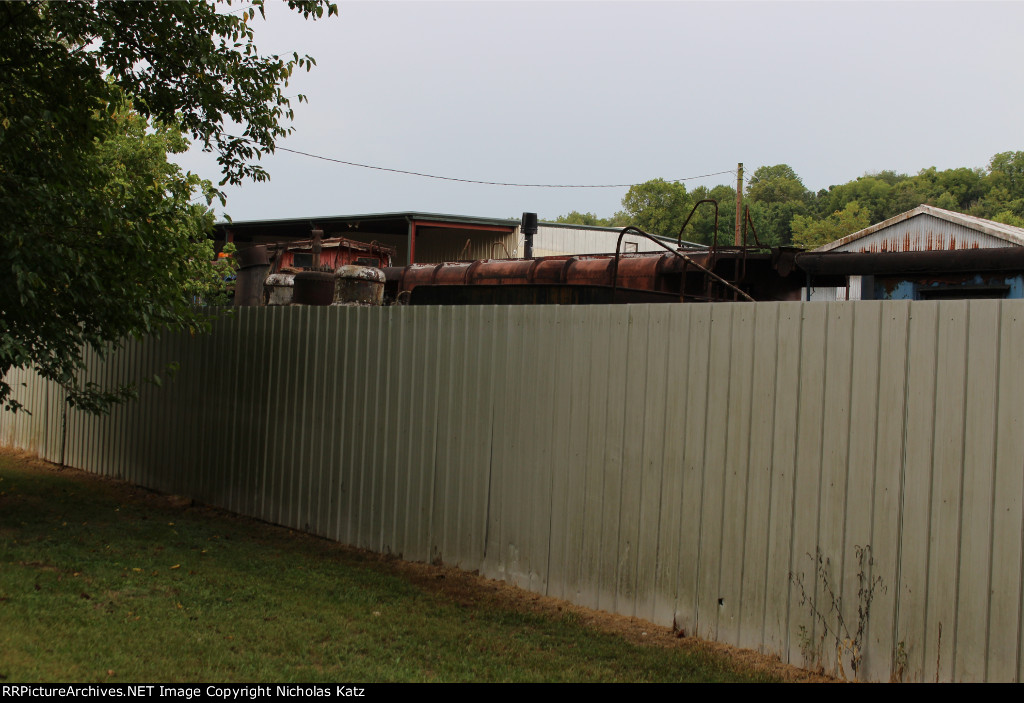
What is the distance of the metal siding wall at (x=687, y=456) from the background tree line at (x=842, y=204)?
74.7 m

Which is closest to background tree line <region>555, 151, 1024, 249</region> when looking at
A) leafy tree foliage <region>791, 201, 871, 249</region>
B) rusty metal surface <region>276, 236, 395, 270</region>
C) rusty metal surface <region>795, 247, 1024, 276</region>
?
leafy tree foliage <region>791, 201, 871, 249</region>

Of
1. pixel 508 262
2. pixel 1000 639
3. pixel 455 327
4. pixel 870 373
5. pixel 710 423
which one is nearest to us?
pixel 1000 639

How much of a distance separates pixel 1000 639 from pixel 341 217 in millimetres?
27266

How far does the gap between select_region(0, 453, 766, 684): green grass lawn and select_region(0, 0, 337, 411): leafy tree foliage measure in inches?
71.2

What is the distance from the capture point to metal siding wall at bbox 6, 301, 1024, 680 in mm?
4336

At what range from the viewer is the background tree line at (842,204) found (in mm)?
87188

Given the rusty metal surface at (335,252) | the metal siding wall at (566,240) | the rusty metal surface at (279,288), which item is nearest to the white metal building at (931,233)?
the metal siding wall at (566,240)

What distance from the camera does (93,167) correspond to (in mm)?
8328

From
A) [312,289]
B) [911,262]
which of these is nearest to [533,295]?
[312,289]

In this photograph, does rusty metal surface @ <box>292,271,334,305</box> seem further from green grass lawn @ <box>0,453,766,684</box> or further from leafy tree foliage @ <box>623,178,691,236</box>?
leafy tree foliage @ <box>623,178,691,236</box>

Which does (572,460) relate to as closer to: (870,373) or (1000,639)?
(870,373)

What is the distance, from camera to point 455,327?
7.25 metres

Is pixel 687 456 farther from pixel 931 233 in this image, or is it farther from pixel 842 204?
pixel 842 204

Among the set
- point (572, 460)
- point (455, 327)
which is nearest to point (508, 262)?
point (455, 327)
